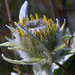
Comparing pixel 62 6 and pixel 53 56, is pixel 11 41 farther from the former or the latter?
pixel 62 6

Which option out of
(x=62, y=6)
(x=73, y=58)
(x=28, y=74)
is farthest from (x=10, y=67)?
(x=62, y=6)

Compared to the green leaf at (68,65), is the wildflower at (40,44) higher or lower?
higher

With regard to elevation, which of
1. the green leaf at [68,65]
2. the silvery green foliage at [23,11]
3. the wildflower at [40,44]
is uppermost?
the silvery green foliage at [23,11]

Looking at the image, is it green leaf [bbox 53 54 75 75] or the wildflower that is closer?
the wildflower

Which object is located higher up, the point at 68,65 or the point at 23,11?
the point at 23,11

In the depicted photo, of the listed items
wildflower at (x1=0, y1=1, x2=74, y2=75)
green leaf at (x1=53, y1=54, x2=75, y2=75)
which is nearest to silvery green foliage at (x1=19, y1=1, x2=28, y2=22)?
wildflower at (x1=0, y1=1, x2=74, y2=75)

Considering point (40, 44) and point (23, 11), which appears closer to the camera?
point (40, 44)

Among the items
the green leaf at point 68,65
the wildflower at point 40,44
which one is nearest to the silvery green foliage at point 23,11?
the wildflower at point 40,44

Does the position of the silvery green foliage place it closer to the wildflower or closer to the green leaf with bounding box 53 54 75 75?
the wildflower

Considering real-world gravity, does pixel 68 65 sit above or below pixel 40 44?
below

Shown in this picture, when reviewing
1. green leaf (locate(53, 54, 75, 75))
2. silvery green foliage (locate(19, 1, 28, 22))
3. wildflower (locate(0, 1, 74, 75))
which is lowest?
green leaf (locate(53, 54, 75, 75))

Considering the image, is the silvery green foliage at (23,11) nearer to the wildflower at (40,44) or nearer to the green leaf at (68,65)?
the wildflower at (40,44)
